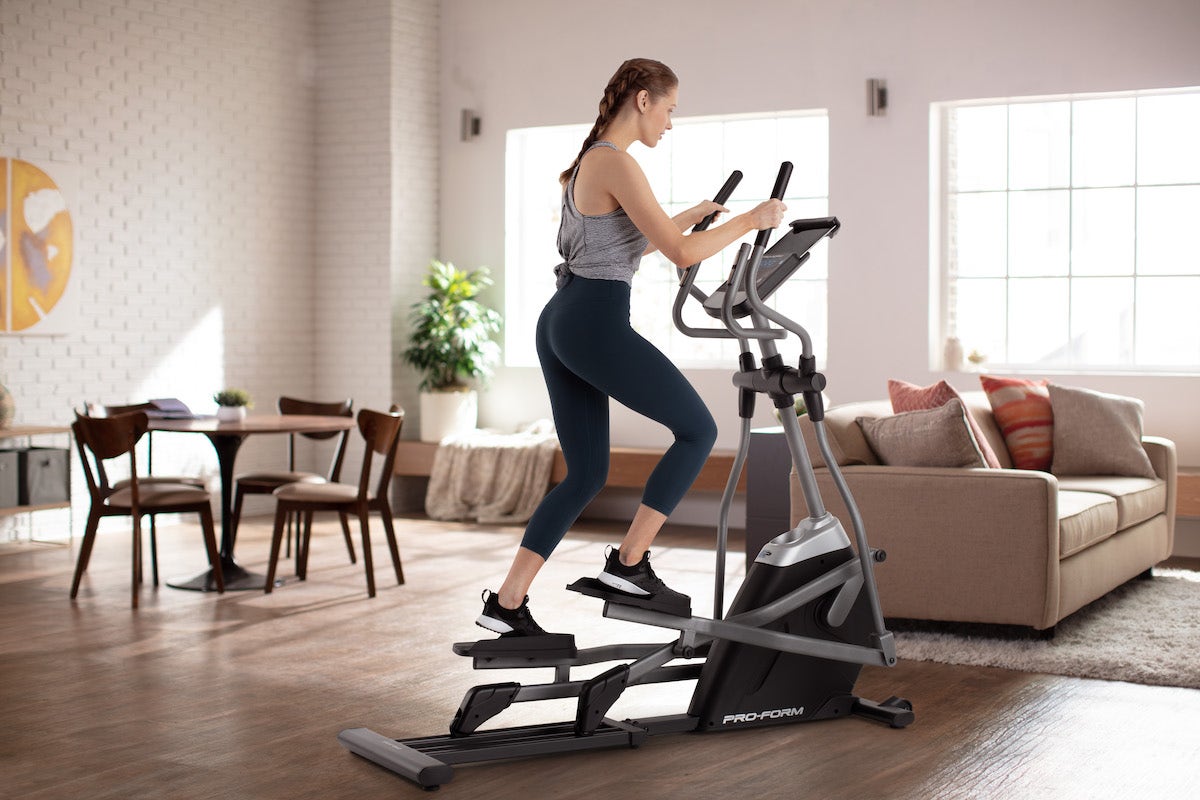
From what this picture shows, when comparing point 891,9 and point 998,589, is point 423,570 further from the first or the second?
point 891,9

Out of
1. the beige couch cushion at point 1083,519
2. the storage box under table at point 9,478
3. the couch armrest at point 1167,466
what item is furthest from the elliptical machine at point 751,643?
the storage box under table at point 9,478

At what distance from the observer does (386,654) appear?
4652mm

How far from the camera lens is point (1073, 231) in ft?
25.1

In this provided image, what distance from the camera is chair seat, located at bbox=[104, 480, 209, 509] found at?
5.58 metres

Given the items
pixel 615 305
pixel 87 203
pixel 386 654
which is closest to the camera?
pixel 615 305

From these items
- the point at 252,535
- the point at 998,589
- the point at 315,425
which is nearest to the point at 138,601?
the point at 315,425

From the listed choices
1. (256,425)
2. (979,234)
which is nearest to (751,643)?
(256,425)

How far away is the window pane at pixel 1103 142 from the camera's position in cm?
751

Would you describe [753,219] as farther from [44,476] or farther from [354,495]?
[44,476]

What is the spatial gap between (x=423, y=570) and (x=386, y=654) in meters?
1.79

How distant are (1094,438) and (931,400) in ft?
3.71

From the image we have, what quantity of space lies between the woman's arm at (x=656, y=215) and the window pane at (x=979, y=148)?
4.81m

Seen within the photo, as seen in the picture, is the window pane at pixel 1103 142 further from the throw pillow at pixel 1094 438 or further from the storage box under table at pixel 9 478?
the storage box under table at pixel 9 478

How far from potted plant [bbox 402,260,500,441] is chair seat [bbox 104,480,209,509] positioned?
297 cm
